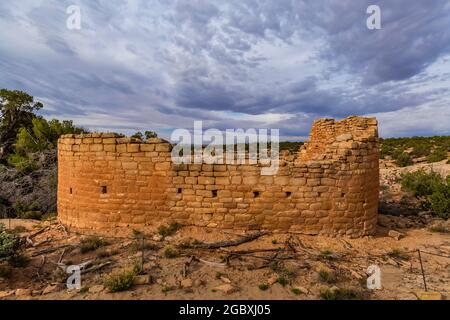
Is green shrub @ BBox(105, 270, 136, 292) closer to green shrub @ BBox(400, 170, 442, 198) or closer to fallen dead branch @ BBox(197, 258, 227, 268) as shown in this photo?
fallen dead branch @ BBox(197, 258, 227, 268)

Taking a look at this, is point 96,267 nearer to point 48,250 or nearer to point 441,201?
point 48,250

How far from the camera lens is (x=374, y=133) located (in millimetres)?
7816

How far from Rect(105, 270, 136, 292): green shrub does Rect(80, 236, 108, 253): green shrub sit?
1706 mm

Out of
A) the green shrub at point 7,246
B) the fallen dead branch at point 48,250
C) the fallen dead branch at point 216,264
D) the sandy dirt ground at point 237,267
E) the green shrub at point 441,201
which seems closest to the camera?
the sandy dirt ground at point 237,267

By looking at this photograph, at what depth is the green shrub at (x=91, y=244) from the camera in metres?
6.25

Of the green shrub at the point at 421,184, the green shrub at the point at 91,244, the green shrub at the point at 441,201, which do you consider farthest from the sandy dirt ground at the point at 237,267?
the green shrub at the point at 421,184

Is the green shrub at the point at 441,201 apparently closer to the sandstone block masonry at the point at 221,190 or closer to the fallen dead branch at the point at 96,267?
the sandstone block masonry at the point at 221,190

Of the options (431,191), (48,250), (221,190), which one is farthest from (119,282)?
(431,191)

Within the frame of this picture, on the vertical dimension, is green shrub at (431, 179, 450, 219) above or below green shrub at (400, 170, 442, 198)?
below

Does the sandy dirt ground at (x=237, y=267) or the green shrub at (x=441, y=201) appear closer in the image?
the sandy dirt ground at (x=237, y=267)

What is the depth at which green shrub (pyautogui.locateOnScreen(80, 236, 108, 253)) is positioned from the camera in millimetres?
6250

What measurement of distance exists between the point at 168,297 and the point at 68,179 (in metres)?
4.99

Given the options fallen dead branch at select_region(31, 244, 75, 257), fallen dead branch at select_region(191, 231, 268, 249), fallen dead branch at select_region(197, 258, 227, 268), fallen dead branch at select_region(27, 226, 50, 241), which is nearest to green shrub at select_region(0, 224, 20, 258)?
fallen dead branch at select_region(31, 244, 75, 257)

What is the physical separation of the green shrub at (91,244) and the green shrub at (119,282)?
1.71 meters
